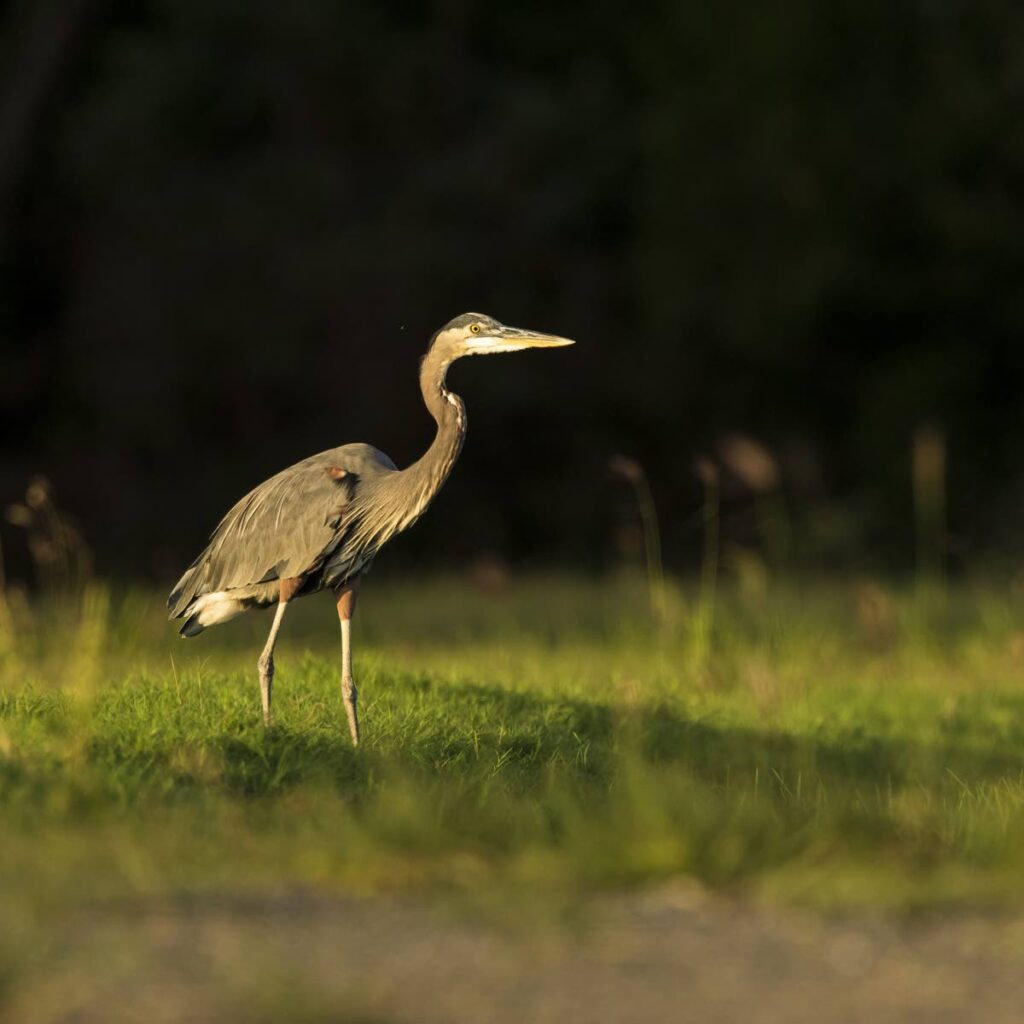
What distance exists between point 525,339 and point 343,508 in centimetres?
92

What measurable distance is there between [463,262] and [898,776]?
45.0 ft

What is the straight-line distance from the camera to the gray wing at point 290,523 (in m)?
7.87

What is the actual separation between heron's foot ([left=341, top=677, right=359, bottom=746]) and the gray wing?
64 cm

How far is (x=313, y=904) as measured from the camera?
5.15 m

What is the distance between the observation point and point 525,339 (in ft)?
25.5

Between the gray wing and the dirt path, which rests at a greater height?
the gray wing

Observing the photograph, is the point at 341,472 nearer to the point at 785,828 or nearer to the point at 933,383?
the point at 785,828

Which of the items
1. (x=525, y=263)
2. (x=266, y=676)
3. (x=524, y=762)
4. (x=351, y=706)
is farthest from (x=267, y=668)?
(x=525, y=263)

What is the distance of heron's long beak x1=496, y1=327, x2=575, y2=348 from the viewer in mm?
7680

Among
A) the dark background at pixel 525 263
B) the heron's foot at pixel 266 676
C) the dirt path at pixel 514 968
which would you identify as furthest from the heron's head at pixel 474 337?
the dark background at pixel 525 263

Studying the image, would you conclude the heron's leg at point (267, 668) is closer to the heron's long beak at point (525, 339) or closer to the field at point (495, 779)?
the field at point (495, 779)

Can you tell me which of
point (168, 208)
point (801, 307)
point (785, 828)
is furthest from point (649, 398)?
point (785, 828)

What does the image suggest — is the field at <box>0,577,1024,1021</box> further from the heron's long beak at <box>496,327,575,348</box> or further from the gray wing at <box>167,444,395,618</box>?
the heron's long beak at <box>496,327,575,348</box>

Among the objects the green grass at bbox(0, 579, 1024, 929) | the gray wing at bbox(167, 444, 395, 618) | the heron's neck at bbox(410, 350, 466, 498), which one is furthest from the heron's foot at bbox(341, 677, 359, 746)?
the heron's neck at bbox(410, 350, 466, 498)
